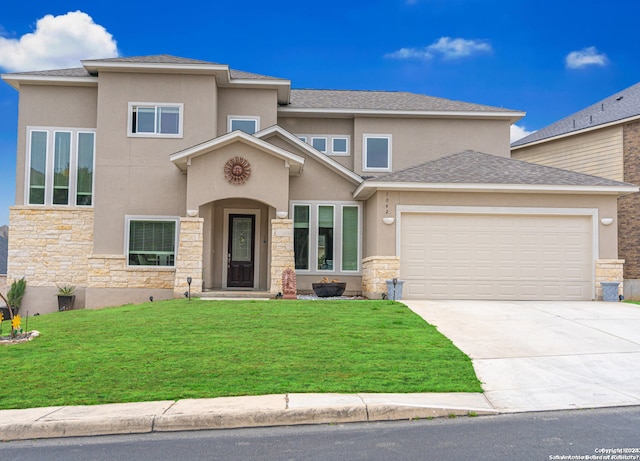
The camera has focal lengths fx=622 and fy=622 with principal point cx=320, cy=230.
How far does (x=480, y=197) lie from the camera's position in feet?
57.5

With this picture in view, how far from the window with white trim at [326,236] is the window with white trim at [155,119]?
15.0ft

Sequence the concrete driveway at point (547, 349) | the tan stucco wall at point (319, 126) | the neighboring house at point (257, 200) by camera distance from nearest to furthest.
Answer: the concrete driveway at point (547, 349)
the neighboring house at point (257, 200)
the tan stucco wall at point (319, 126)

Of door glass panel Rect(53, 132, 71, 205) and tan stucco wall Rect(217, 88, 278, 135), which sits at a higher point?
tan stucco wall Rect(217, 88, 278, 135)

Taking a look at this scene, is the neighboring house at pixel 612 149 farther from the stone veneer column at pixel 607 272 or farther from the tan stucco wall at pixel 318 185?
the tan stucco wall at pixel 318 185

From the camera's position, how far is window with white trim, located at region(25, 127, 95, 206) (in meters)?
20.3

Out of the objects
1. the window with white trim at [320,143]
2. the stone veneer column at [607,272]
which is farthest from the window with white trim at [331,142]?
the stone veneer column at [607,272]

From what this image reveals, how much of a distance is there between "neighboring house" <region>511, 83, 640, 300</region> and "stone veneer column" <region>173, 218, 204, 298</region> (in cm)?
1406

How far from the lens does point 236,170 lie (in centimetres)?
1783

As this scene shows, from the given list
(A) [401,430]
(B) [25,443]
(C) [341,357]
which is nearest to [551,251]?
(C) [341,357]

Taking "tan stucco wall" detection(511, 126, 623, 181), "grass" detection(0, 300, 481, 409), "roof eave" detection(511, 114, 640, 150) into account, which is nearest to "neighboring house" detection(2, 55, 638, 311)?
"roof eave" detection(511, 114, 640, 150)

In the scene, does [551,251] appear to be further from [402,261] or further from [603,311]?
[402,261]

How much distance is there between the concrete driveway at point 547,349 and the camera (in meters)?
7.82

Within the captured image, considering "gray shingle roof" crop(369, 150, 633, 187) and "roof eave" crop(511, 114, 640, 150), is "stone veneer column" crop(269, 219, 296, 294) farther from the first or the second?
"roof eave" crop(511, 114, 640, 150)

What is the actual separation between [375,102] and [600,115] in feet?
27.9
